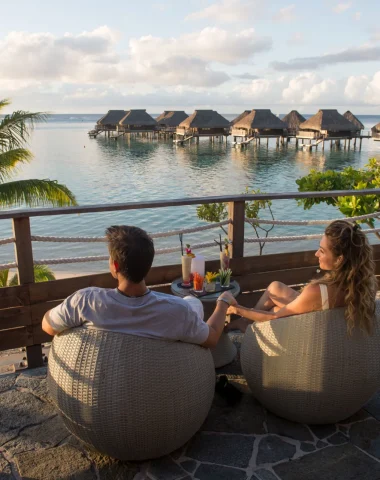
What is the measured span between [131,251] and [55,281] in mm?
1515

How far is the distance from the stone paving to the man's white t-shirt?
2.18 feet

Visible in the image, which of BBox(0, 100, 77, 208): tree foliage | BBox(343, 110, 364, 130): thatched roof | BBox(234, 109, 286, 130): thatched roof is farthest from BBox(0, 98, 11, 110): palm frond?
BBox(343, 110, 364, 130): thatched roof

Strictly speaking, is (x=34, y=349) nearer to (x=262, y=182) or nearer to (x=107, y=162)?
(x=262, y=182)

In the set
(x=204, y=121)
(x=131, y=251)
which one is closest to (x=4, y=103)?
(x=131, y=251)

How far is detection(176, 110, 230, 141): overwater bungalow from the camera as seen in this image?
55906mm

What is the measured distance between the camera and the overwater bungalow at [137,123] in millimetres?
64125

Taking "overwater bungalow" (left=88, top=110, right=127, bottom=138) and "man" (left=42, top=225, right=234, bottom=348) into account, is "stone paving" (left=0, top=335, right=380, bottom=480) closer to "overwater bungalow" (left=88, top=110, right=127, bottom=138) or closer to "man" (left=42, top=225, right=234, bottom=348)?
"man" (left=42, top=225, right=234, bottom=348)

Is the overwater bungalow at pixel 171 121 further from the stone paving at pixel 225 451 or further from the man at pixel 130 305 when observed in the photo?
the man at pixel 130 305

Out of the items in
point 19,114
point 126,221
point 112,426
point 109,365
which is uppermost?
point 19,114

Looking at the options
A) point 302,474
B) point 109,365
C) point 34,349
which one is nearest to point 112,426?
point 109,365

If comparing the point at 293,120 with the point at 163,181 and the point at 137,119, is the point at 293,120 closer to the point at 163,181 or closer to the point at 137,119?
the point at 137,119

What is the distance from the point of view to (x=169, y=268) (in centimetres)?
355

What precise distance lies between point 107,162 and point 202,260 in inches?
1582

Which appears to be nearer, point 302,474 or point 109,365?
point 109,365
